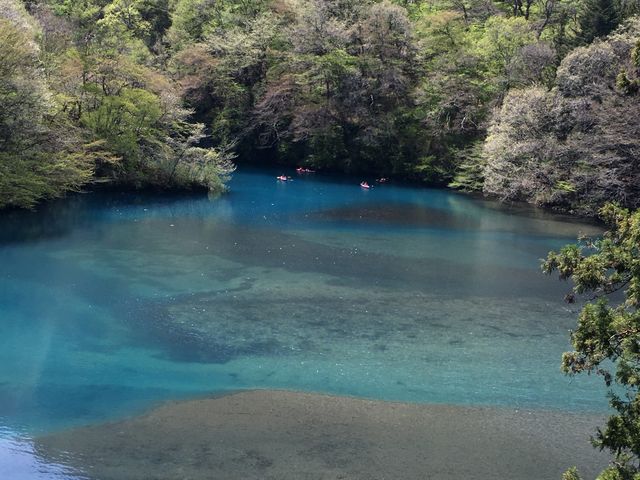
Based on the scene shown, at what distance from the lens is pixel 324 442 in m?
12.0

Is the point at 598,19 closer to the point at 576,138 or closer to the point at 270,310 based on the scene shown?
the point at 576,138

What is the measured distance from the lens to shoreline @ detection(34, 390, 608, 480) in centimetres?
1105

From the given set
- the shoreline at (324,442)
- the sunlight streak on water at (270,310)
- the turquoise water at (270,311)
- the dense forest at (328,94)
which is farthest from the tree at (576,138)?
the shoreline at (324,442)

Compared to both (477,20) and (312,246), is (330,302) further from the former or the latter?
(477,20)

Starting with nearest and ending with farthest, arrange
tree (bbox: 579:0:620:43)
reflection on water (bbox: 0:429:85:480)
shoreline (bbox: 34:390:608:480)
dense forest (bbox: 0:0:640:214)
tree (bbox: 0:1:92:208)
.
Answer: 1. reflection on water (bbox: 0:429:85:480)
2. shoreline (bbox: 34:390:608:480)
3. tree (bbox: 0:1:92:208)
4. dense forest (bbox: 0:0:640:214)
5. tree (bbox: 579:0:620:43)

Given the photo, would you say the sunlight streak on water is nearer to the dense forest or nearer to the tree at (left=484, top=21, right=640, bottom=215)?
the tree at (left=484, top=21, right=640, bottom=215)

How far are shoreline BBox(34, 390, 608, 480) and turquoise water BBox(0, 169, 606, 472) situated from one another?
1.93ft

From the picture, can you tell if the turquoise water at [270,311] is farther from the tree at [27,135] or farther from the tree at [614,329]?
the tree at [614,329]

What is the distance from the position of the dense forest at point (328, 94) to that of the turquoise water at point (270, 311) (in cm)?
368

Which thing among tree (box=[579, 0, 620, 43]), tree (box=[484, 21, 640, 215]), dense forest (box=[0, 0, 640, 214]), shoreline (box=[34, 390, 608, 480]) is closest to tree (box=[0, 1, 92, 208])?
dense forest (box=[0, 0, 640, 214])

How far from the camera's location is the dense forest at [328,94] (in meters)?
31.0

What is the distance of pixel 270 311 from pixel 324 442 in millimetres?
7106

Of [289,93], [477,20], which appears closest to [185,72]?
[289,93]

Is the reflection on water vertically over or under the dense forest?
under
